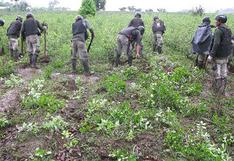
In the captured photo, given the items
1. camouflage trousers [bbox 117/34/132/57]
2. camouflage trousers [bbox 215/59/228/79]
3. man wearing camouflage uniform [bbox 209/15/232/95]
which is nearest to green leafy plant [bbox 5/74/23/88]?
camouflage trousers [bbox 117/34/132/57]

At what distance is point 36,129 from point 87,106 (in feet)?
6.54

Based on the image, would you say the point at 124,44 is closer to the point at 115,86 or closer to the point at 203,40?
the point at 203,40

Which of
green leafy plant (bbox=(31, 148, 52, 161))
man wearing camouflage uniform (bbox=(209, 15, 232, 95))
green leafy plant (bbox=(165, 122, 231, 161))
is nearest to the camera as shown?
green leafy plant (bbox=(31, 148, 52, 161))

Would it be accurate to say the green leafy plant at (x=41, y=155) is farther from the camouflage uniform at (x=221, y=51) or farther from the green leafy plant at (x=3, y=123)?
the camouflage uniform at (x=221, y=51)

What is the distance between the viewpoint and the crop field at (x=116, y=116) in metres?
7.34

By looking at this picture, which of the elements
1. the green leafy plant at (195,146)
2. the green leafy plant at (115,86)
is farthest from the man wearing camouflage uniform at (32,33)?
the green leafy plant at (195,146)

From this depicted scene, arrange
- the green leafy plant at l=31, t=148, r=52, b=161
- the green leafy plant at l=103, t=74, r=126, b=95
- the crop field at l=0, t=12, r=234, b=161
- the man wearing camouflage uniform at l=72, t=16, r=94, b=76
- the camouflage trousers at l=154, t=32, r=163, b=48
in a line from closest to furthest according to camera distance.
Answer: the green leafy plant at l=31, t=148, r=52, b=161, the crop field at l=0, t=12, r=234, b=161, the green leafy plant at l=103, t=74, r=126, b=95, the man wearing camouflage uniform at l=72, t=16, r=94, b=76, the camouflage trousers at l=154, t=32, r=163, b=48

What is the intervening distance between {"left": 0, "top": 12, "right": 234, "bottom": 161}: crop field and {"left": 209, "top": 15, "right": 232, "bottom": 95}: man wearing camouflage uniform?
1.57 ft

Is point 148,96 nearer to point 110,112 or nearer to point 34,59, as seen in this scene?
point 110,112

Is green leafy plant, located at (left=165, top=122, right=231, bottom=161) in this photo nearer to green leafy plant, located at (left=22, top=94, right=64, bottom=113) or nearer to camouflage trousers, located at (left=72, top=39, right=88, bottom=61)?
green leafy plant, located at (left=22, top=94, right=64, bottom=113)

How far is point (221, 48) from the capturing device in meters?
10.6

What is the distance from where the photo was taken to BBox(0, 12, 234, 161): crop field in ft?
24.1

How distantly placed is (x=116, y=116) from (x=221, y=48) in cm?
364

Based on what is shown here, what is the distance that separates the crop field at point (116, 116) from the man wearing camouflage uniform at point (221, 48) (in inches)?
18.8
